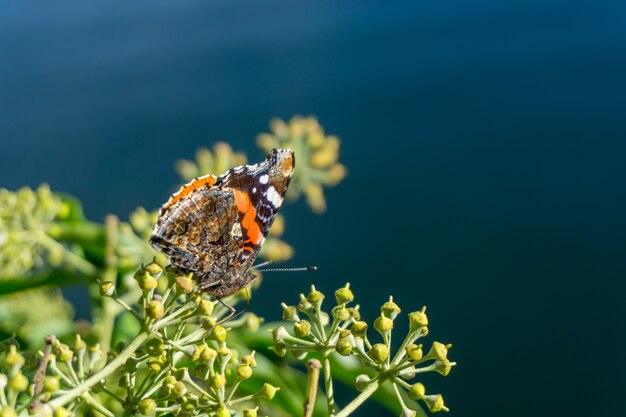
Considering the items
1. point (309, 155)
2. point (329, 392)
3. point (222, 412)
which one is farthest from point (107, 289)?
point (309, 155)

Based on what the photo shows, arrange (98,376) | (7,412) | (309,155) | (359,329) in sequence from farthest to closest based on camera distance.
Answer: (309,155), (359,329), (98,376), (7,412)

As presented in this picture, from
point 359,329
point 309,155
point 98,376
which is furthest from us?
point 309,155

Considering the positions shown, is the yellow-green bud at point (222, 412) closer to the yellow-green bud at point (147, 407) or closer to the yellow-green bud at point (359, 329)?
the yellow-green bud at point (147, 407)

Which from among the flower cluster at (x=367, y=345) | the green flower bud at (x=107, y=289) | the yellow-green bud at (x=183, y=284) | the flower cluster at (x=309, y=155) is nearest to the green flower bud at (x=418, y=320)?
the flower cluster at (x=367, y=345)

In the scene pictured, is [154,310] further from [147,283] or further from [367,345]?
[367,345]

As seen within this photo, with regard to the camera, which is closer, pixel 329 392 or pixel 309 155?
pixel 329 392

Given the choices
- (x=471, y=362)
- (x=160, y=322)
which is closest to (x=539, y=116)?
(x=471, y=362)
